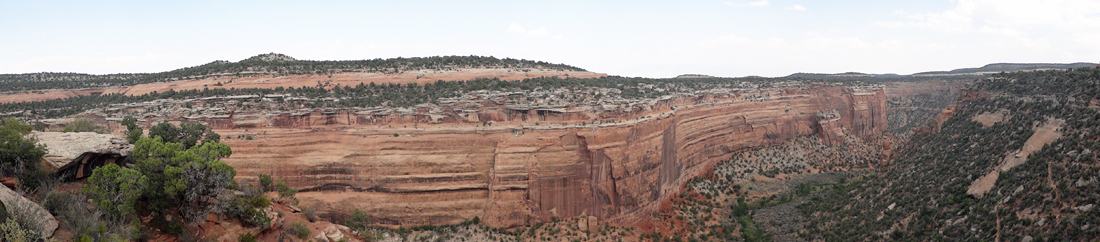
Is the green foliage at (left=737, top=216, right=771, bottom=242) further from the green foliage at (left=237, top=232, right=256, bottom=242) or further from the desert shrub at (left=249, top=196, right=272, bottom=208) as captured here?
the green foliage at (left=237, top=232, right=256, bottom=242)

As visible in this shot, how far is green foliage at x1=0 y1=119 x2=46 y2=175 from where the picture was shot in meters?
17.4

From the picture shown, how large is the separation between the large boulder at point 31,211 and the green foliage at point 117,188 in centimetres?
169

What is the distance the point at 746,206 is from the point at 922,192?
1368cm

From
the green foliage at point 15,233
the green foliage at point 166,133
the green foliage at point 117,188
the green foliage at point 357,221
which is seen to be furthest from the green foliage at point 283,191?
the green foliage at point 15,233

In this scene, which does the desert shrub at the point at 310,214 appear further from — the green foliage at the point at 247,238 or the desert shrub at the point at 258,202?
the green foliage at the point at 247,238

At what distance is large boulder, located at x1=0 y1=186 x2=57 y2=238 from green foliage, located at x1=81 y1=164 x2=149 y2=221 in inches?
66.7

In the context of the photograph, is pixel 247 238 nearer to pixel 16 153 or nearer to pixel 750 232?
pixel 16 153

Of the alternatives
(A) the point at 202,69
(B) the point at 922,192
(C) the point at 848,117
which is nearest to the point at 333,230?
(A) the point at 202,69

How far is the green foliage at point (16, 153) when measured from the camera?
57.0ft

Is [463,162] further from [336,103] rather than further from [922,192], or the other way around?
[922,192]

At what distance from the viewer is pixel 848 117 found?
6662cm

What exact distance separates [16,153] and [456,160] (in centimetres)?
1710

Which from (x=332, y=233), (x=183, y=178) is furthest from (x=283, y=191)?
(x=183, y=178)

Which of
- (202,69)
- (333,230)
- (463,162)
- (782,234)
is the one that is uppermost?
(202,69)
